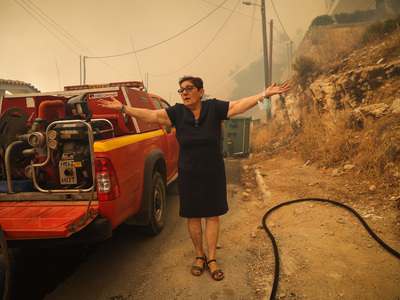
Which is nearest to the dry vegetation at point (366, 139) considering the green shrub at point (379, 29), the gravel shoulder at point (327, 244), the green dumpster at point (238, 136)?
the green shrub at point (379, 29)

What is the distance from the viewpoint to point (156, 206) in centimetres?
362

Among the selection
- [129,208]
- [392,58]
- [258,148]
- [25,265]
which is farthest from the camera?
[258,148]

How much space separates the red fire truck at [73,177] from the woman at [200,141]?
0.57 metres

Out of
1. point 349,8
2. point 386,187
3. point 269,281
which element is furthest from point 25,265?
point 349,8

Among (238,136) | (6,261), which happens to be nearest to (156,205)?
(6,261)

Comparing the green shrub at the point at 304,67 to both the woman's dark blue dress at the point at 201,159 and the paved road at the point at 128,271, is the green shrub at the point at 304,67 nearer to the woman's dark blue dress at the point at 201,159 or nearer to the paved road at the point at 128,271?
the paved road at the point at 128,271

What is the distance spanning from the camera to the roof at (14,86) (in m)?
16.8

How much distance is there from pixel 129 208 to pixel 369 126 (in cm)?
527

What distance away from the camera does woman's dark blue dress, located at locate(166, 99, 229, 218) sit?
93.4 inches

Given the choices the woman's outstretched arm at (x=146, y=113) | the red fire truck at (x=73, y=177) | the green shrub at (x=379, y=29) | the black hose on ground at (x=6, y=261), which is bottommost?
the black hose on ground at (x=6, y=261)

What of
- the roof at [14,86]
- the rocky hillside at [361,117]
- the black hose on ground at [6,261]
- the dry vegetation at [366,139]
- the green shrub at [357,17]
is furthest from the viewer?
the green shrub at [357,17]

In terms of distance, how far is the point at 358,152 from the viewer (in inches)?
197

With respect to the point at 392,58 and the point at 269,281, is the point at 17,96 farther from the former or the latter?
the point at 392,58

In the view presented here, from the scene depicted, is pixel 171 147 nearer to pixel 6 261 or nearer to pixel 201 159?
pixel 201 159
